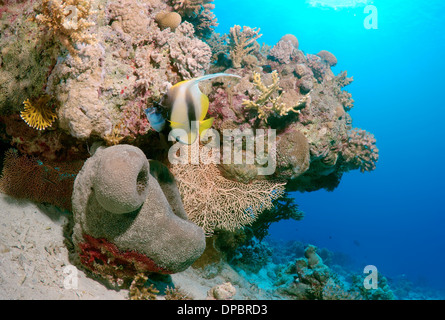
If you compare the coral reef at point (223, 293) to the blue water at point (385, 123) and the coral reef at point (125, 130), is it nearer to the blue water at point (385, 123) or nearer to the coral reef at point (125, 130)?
the coral reef at point (125, 130)

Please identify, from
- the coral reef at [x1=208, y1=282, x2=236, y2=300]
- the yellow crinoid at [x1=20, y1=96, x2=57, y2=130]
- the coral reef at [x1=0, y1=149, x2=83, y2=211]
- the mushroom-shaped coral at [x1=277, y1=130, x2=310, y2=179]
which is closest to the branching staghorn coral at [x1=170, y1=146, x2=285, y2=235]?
the mushroom-shaped coral at [x1=277, y1=130, x2=310, y2=179]

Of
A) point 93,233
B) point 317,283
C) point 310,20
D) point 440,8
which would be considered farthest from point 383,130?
point 93,233

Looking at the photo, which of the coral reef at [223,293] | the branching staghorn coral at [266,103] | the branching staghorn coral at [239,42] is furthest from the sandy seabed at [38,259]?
the branching staghorn coral at [239,42]

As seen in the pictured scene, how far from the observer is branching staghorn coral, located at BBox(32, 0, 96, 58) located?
2578mm

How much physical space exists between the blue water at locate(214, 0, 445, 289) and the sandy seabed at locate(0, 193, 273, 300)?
152 feet

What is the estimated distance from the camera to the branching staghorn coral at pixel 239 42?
536 centimetres

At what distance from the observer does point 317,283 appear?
241 inches

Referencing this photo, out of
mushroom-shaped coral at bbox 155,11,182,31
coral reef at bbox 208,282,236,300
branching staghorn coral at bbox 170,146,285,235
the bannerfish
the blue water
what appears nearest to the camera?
the bannerfish

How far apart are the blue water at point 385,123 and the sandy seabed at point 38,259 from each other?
1820 inches

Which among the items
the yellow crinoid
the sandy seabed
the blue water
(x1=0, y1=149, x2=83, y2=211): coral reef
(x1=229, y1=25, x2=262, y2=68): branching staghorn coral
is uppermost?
the blue water

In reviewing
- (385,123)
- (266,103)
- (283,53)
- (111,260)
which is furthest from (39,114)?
(385,123)

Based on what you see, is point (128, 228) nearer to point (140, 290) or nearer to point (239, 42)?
point (140, 290)

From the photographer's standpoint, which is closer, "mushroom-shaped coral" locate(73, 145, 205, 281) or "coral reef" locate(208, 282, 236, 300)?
"mushroom-shaped coral" locate(73, 145, 205, 281)

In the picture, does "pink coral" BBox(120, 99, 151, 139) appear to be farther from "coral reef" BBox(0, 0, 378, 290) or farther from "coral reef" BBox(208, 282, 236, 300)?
"coral reef" BBox(208, 282, 236, 300)
